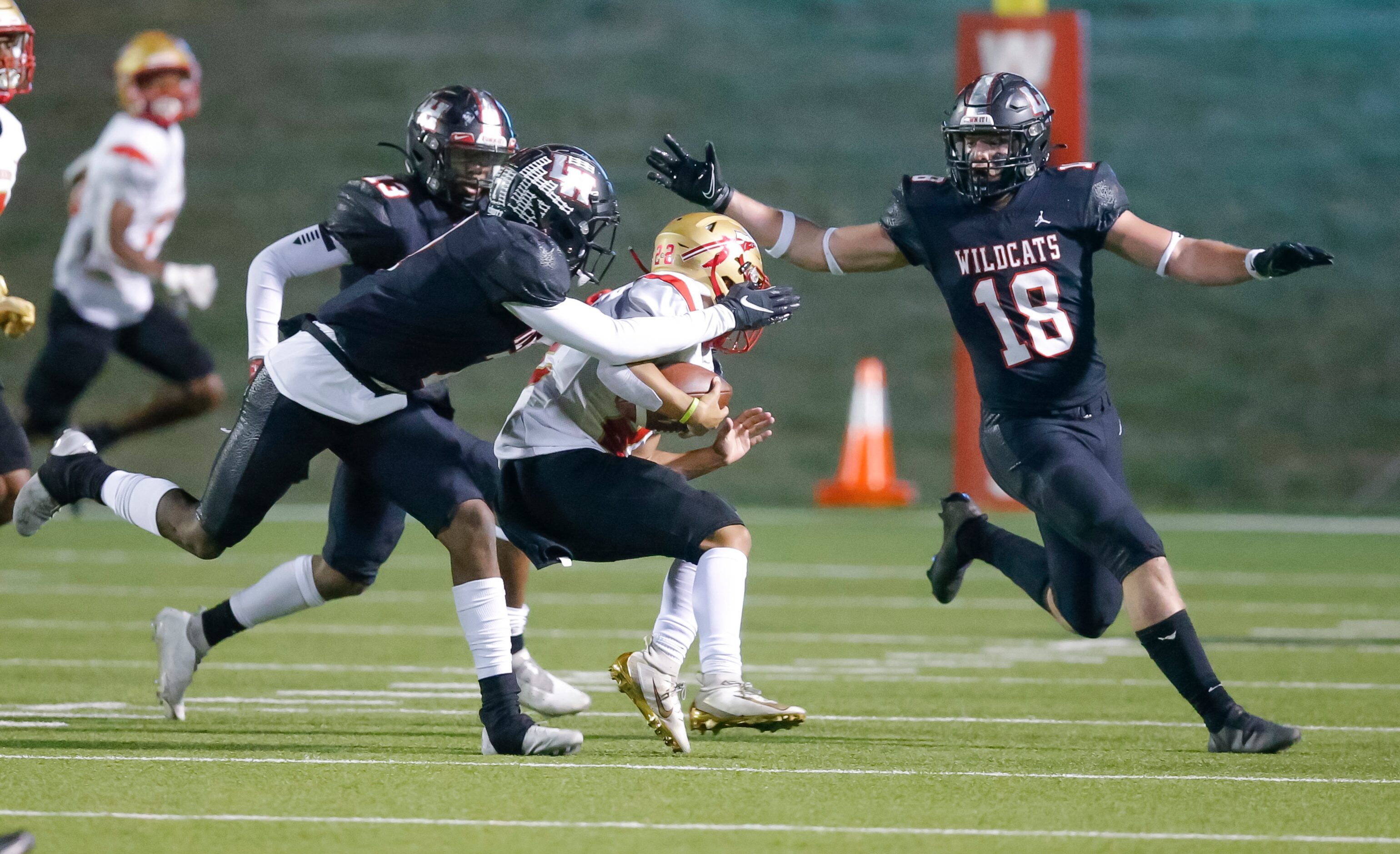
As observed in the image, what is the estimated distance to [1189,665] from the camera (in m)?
5.06

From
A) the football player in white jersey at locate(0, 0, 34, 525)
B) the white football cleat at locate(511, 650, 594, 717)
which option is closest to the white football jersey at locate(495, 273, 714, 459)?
the white football cleat at locate(511, 650, 594, 717)

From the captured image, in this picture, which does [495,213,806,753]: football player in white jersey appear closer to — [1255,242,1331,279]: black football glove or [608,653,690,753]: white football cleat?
[608,653,690,753]: white football cleat

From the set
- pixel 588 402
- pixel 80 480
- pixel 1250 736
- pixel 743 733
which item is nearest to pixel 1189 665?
pixel 1250 736

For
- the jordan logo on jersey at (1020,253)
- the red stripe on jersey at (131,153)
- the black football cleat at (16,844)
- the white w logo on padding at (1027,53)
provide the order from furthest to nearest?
the white w logo on padding at (1027,53) < the red stripe on jersey at (131,153) < the jordan logo on jersey at (1020,253) < the black football cleat at (16,844)

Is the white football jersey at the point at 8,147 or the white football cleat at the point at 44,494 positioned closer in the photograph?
the white football cleat at the point at 44,494

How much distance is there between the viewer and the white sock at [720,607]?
489 cm

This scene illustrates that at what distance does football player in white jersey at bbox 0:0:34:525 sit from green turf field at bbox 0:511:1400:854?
67 centimetres

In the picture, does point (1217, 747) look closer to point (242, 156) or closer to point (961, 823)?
point (961, 823)

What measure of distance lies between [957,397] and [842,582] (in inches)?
156

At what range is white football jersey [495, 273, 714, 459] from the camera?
16.7ft

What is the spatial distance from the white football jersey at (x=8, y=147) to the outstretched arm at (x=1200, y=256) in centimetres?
316

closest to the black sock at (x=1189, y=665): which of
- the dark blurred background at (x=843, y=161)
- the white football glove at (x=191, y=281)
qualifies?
the white football glove at (x=191, y=281)

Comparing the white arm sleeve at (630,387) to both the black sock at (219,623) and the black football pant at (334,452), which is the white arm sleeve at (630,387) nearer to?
the black football pant at (334,452)

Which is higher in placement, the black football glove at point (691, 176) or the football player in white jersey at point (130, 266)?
the black football glove at point (691, 176)
